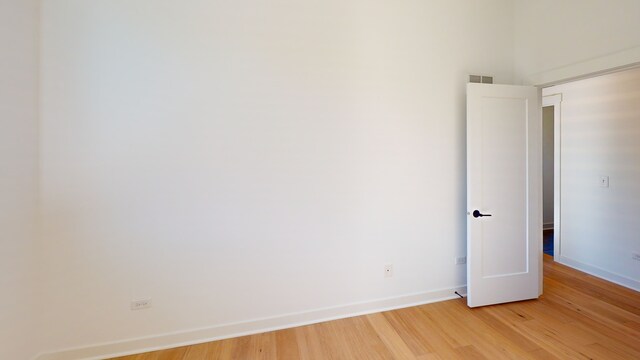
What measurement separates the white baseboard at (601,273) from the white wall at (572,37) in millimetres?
2370

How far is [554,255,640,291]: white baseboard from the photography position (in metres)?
2.64

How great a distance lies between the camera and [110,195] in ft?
5.94

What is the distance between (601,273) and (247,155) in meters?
4.26

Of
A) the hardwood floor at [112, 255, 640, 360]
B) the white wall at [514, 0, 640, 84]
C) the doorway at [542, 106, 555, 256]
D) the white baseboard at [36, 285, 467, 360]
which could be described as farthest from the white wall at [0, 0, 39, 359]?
the doorway at [542, 106, 555, 256]

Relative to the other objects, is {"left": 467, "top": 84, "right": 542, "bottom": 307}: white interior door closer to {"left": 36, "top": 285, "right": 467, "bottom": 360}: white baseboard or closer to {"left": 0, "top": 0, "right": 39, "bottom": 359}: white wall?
{"left": 36, "top": 285, "right": 467, "bottom": 360}: white baseboard

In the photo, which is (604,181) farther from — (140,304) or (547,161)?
(140,304)

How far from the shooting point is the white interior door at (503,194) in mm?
2316

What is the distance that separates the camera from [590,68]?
2.06 meters

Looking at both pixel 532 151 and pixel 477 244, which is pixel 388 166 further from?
pixel 532 151

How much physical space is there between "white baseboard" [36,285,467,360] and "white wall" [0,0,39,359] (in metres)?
0.35

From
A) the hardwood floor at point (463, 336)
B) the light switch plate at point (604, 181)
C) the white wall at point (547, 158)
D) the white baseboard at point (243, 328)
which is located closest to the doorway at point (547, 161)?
the white wall at point (547, 158)

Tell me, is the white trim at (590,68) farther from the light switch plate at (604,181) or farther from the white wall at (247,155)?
the light switch plate at (604,181)

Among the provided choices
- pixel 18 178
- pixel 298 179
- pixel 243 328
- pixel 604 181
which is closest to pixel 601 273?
pixel 604 181

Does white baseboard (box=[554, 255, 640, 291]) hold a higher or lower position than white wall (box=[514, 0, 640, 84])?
lower
